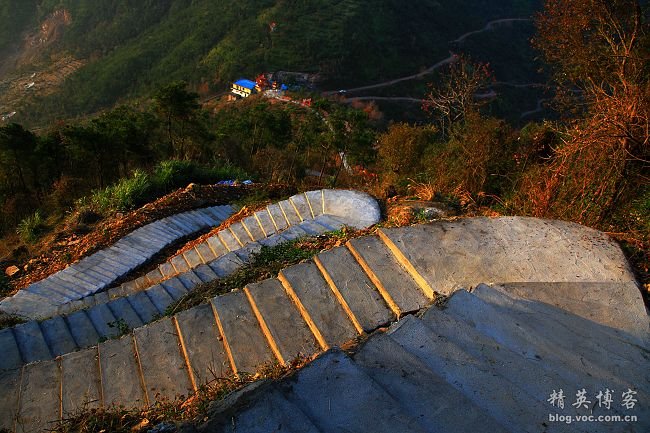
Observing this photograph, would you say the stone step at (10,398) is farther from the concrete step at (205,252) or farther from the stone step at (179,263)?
the concrete step at (205,252)

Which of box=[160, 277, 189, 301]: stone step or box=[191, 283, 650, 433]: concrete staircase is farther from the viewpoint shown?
box=[160, 277, 189, 301]: stone step

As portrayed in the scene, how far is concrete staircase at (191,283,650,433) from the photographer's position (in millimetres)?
2162

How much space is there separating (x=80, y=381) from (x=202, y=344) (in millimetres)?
1127

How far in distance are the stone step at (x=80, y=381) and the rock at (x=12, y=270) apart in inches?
183

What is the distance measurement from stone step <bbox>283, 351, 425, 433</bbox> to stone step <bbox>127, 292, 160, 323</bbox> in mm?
3228

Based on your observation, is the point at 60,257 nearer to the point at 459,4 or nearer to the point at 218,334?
the point at 218,334

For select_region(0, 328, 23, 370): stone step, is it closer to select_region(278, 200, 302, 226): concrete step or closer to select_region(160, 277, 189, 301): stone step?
select_region(160, 277, 189, 301): stone step

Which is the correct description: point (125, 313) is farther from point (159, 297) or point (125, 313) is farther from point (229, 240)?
point (229, 240)

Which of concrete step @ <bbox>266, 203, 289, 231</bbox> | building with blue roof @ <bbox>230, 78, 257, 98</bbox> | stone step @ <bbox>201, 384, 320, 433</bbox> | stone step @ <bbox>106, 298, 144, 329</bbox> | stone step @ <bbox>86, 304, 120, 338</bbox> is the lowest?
building with blue roof @ <bbox>230, 78, 257, 98</bbox>

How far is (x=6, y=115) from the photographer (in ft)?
163

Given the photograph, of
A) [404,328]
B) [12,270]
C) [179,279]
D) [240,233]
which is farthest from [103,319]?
[404,328]

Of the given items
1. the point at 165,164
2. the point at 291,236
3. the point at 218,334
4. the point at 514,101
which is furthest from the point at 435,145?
the point at 514,101

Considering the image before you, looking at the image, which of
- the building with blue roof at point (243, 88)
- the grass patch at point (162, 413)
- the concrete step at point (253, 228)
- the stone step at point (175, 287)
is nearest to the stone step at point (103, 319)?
the stone step at point (175, 287)

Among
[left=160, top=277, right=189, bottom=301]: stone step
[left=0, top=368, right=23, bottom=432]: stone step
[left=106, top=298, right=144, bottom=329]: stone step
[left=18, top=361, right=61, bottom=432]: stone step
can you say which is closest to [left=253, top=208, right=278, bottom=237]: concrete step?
[left=160, top=277, right=189, bottom=301]: stone step
